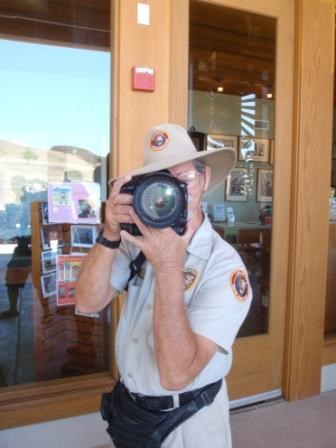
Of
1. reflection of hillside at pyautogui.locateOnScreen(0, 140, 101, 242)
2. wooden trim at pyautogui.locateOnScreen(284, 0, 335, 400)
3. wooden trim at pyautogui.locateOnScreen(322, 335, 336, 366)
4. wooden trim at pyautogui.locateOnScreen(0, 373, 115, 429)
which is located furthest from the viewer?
reflection of hillside at pyautogui.locateOnScreen(0, 140, 101, 242)

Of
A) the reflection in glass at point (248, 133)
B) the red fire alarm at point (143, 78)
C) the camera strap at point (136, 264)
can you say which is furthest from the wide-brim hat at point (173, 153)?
the reflection in glass at point (248, 133)

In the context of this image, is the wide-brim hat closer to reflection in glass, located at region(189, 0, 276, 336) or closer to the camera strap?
the camera strap

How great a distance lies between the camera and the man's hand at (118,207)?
0.85m

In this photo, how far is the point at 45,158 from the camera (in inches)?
115

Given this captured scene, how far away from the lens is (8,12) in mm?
2590

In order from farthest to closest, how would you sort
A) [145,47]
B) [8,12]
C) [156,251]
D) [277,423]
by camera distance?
1. [8,12]
2. [277,423]
3. [145,47]
4. [156,251]

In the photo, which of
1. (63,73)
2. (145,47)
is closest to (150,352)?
(145,47)

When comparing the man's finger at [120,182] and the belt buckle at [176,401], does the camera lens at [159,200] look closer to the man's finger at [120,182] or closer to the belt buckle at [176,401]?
the man's finger at [120,182]

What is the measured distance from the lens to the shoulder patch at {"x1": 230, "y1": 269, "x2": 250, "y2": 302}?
853 millimetres

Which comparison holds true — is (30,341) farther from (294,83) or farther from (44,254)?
(294,83)

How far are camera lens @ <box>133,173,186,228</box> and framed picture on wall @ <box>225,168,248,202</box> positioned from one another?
1.80 m

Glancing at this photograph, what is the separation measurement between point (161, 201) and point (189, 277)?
0.22 metres

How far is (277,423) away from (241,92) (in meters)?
2.74

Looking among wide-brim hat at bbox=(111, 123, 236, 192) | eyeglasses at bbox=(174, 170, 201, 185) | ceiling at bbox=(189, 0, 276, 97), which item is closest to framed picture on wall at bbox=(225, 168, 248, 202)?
ceiling at bbox=(189, 0, 276, 97)
